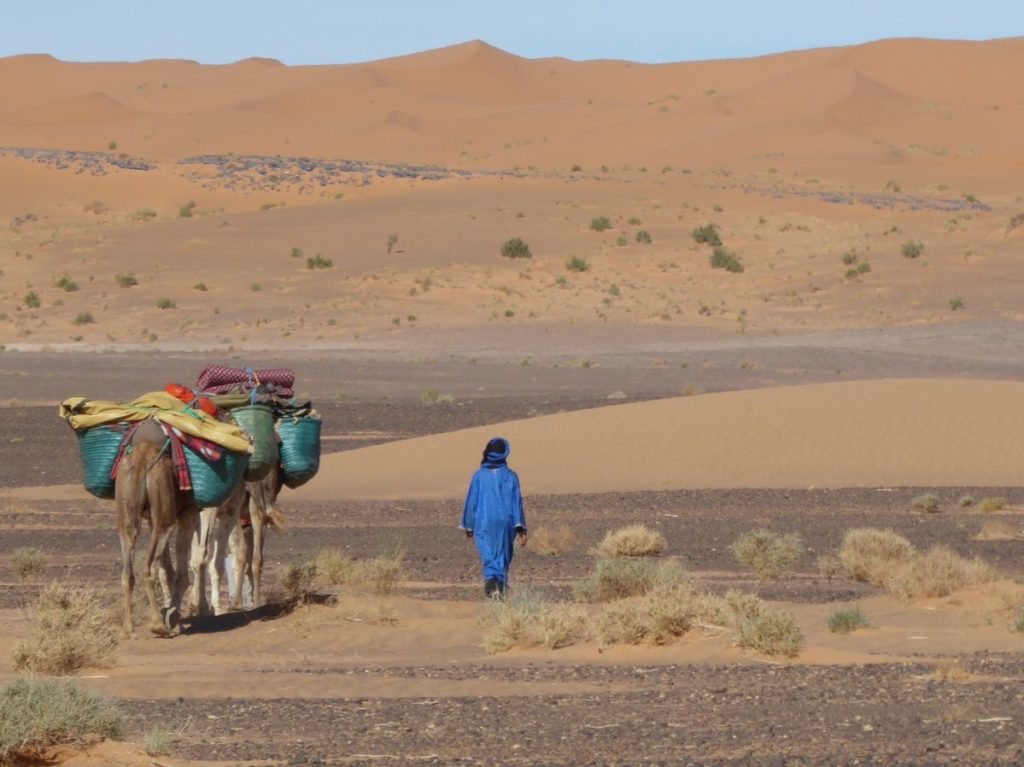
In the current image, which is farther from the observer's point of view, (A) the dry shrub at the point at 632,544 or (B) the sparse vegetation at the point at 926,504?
(B) the sparse vegetation at the point at 926,504

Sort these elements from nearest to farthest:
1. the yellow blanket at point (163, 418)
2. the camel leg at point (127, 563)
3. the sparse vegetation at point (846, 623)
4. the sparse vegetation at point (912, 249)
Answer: the camel leg at point (127, 563) < the yellow blanket at point (163, 418) < the sparse vegetation at point (846, 623) < the sparse vegetation at point (912, 249)

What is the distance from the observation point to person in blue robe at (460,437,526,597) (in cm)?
1436

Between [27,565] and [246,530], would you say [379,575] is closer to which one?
[246,530]

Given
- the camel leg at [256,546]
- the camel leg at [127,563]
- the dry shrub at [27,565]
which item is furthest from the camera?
the dry shrub at [27,565]

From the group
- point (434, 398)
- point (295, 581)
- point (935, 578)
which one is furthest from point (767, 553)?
point (434, 398)

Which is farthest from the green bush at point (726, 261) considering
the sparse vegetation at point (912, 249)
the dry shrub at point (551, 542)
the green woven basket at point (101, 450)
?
the green woven basket at point (101, 450)

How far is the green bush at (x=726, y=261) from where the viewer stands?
61812 mm

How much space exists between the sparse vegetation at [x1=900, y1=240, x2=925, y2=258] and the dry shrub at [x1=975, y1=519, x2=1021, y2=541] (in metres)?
42.9

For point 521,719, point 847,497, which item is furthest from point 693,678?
point 847,497

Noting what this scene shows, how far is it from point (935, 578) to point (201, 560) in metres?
5.94

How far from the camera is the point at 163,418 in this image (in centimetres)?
1301

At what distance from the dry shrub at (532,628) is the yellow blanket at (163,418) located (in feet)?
7.25

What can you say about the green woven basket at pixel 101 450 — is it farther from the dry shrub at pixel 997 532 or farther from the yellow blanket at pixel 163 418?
the dry shrub at pixel 997 532

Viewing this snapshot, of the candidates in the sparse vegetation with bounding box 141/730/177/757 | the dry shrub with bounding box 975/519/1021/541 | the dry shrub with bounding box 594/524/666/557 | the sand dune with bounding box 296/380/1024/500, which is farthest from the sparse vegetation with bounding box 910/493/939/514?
the sparse vegetation with bounding box 141/730/177/757
